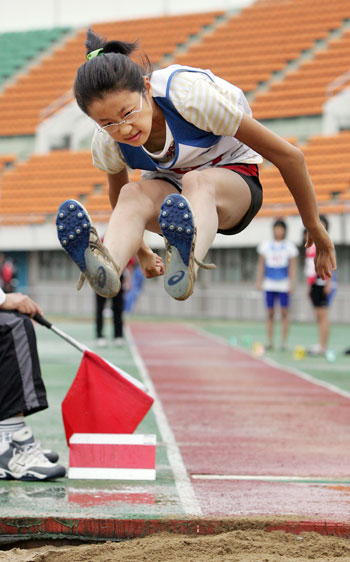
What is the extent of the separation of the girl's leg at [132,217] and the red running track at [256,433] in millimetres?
1118

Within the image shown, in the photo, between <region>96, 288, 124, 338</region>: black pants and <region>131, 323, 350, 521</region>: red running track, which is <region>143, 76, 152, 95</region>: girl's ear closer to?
<region>131, 323, 350, 521</region>: red running track

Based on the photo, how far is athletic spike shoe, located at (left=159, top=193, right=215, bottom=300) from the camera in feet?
9.87

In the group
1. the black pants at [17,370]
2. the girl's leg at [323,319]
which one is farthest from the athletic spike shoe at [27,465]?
the girl's leg at [323,319]

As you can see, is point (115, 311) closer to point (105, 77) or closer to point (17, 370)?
point (17, 370)

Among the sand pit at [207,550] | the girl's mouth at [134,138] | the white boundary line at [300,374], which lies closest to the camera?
the sand pit at [207,550]

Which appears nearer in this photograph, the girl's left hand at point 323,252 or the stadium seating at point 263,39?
the girl's left hand at point 323,252

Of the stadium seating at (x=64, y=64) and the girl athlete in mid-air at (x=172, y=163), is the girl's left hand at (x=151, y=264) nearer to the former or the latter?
the girl athlete in mid-air at (x=172, y=163)

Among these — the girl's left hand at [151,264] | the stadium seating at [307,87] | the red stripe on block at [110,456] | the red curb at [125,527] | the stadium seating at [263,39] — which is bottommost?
the red curb at [125,527]

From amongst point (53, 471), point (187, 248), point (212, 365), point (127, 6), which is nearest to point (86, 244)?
point (187, 248)

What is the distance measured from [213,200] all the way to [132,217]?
335 mm

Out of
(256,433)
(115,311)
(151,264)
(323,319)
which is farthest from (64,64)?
(151,264)

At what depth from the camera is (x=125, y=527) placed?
10.8 feet

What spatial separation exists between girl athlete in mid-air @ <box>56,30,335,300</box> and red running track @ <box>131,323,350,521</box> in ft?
3.37

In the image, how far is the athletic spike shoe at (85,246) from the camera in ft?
10.1
